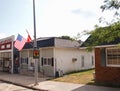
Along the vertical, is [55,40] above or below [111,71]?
above

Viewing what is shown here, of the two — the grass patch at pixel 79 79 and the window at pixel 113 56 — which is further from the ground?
the window at pixel 113 56

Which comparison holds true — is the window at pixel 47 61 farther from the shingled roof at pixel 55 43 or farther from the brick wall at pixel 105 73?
the brick wall at pixel 105 73

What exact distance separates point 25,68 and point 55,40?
8108 mm

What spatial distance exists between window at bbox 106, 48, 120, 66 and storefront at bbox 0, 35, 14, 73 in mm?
19697

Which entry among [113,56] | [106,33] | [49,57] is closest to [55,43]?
[49,57]

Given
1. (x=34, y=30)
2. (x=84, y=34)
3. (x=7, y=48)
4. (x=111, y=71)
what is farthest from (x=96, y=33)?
(x=7, y=48)

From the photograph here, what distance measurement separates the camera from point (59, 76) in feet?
90.8

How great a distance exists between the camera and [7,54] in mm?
38812

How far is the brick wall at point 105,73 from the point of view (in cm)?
1907

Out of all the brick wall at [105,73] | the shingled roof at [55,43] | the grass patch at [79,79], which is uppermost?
the shingled roof at [55,43]

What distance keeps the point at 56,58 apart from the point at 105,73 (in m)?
10.1

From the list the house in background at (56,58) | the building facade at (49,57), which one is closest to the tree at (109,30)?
the building facade at (49,57)

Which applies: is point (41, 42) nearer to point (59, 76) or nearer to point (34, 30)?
point (59, 76)

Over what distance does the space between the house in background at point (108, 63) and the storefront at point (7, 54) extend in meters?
18.9
